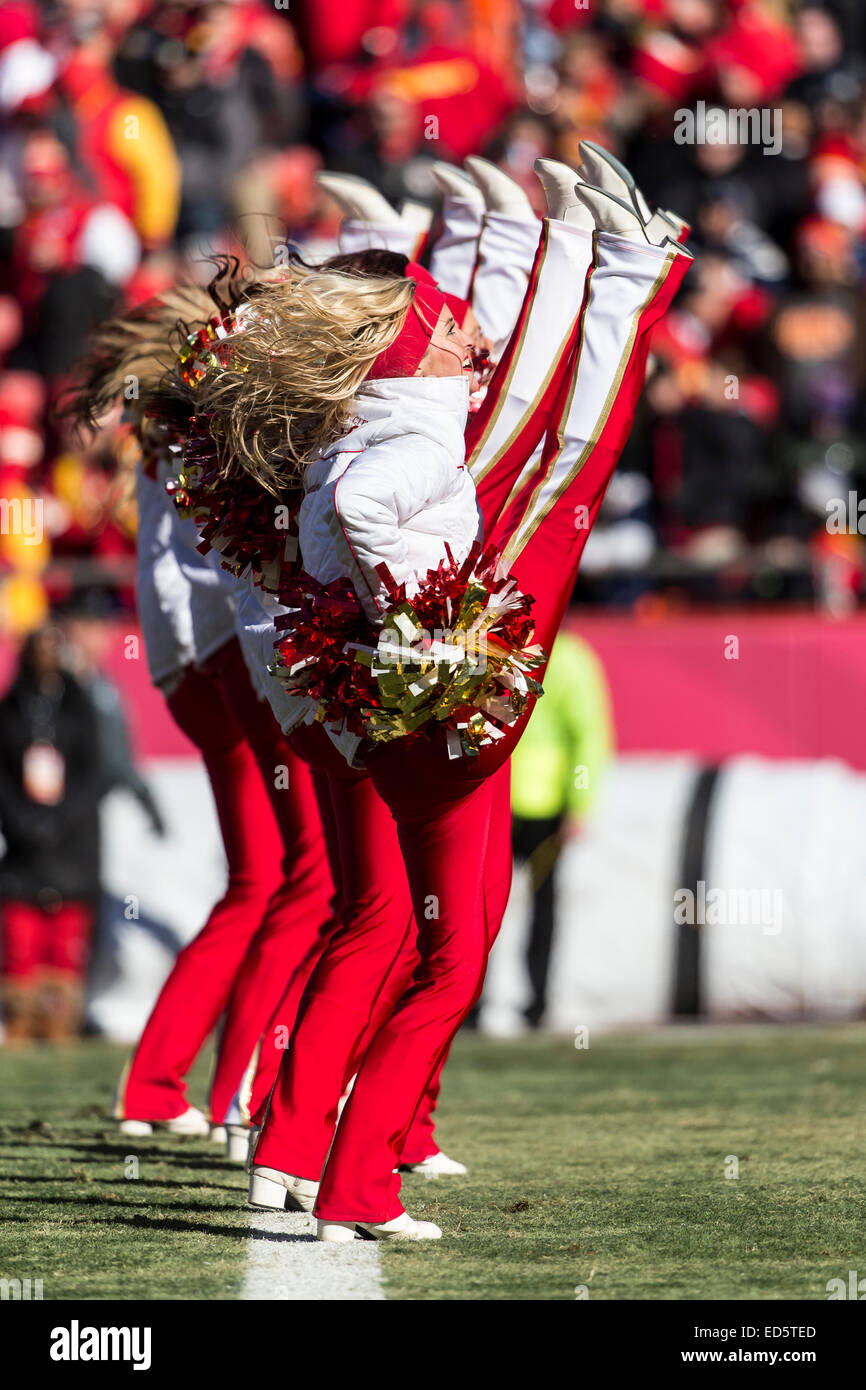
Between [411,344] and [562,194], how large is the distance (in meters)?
1.11

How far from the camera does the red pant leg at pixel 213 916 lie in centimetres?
653

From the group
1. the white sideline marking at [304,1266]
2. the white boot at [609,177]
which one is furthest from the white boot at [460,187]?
the white sideline marking at [304,1266]

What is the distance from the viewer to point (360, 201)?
6.77 m

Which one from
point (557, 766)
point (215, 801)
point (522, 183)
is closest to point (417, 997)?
point (215, 801)

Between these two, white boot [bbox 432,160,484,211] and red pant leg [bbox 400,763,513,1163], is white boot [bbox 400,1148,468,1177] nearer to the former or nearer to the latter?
red pant leg [bbox 400,763,513,1163]

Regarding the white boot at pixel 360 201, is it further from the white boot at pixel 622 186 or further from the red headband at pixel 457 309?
the red headband at pixel 457 309

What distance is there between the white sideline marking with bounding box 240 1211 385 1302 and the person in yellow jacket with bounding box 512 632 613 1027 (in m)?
Result: 5.02

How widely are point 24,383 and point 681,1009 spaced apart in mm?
6147

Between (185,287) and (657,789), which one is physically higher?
(185,287)

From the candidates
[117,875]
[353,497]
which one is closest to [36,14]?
[117,875]

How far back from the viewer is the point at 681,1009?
980cm

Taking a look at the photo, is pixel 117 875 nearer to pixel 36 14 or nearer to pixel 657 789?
pixel 657 789

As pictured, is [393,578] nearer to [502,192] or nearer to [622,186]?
[622,186]

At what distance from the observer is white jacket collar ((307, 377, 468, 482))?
15.5 ft
